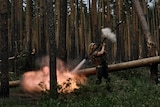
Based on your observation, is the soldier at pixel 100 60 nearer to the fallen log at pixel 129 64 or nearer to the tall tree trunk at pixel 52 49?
the fallen log at pixel 129 64

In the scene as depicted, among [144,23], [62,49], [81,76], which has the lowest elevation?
[81,76]

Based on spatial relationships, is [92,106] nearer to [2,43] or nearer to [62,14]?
[2,43]

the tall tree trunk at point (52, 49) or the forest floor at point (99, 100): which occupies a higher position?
the tall tree trunk at point (52, 49)

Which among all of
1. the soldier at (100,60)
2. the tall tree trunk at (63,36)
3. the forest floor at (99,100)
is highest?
the tall tree trunk at (63,36)

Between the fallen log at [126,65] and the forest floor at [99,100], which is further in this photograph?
the fallen log at [126,65]

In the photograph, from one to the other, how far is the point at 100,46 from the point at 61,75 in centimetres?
217

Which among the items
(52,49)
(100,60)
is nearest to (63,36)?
(100,60)

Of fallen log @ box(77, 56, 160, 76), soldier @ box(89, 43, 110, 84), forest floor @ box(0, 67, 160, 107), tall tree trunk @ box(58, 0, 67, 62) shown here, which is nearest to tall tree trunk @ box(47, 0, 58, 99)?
Result: forest floor @ box(0, 67, 160, 107)

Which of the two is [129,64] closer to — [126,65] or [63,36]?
[126,65]

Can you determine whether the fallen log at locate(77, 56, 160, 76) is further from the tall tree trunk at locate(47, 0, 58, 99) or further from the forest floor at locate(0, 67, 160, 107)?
the tall tree trunk at locate(47, 0, 58, 99)

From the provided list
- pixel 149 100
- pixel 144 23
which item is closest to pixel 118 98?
pixel 149 100

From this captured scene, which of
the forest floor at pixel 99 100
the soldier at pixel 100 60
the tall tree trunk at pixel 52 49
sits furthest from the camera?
the soldier at pixel 100 60

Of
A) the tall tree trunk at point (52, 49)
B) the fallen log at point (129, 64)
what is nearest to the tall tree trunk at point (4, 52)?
the tall tree trunk at point (52, 49)

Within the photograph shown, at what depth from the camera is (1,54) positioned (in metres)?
11.5
